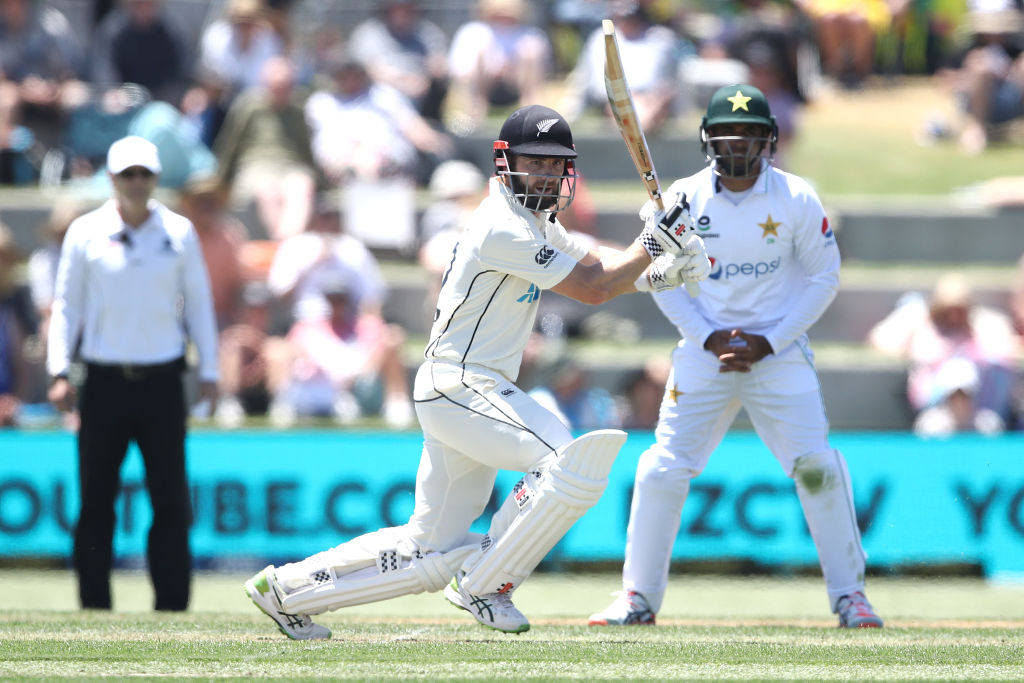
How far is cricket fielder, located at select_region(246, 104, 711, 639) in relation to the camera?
5238 millimetres

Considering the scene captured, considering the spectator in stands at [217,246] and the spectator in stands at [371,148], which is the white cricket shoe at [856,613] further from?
the spectator in stands at [371,148]

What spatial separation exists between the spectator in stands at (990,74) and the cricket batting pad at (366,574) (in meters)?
11.4

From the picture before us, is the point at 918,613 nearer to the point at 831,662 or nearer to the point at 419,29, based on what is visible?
the point at 831,662

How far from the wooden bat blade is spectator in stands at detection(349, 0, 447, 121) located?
8.26 metres

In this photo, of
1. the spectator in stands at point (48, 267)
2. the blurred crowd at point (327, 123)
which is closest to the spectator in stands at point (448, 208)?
the blurred crowd at point (327, 123)

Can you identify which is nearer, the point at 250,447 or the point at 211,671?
the point at 211,671

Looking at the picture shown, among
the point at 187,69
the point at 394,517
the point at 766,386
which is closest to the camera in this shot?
the point at 766,386

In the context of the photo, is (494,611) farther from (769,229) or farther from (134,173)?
(134,173)

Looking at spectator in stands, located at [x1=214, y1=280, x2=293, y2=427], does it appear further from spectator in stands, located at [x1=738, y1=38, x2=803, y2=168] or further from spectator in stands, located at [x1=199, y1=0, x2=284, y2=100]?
spectator in stands, located at [x1=738, y1=38, x2=803, y2=168]

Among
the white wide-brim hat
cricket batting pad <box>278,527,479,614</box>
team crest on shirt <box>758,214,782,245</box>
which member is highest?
the white wide-brim hat

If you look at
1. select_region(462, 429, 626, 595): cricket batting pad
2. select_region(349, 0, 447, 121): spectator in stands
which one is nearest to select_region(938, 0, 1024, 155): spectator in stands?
select_region(349, 0, 447, 121): spectator in stands

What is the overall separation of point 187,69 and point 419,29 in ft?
7.51

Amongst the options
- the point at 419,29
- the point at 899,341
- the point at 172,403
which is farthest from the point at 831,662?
the point at 419,29

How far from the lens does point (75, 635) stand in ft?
18.8
